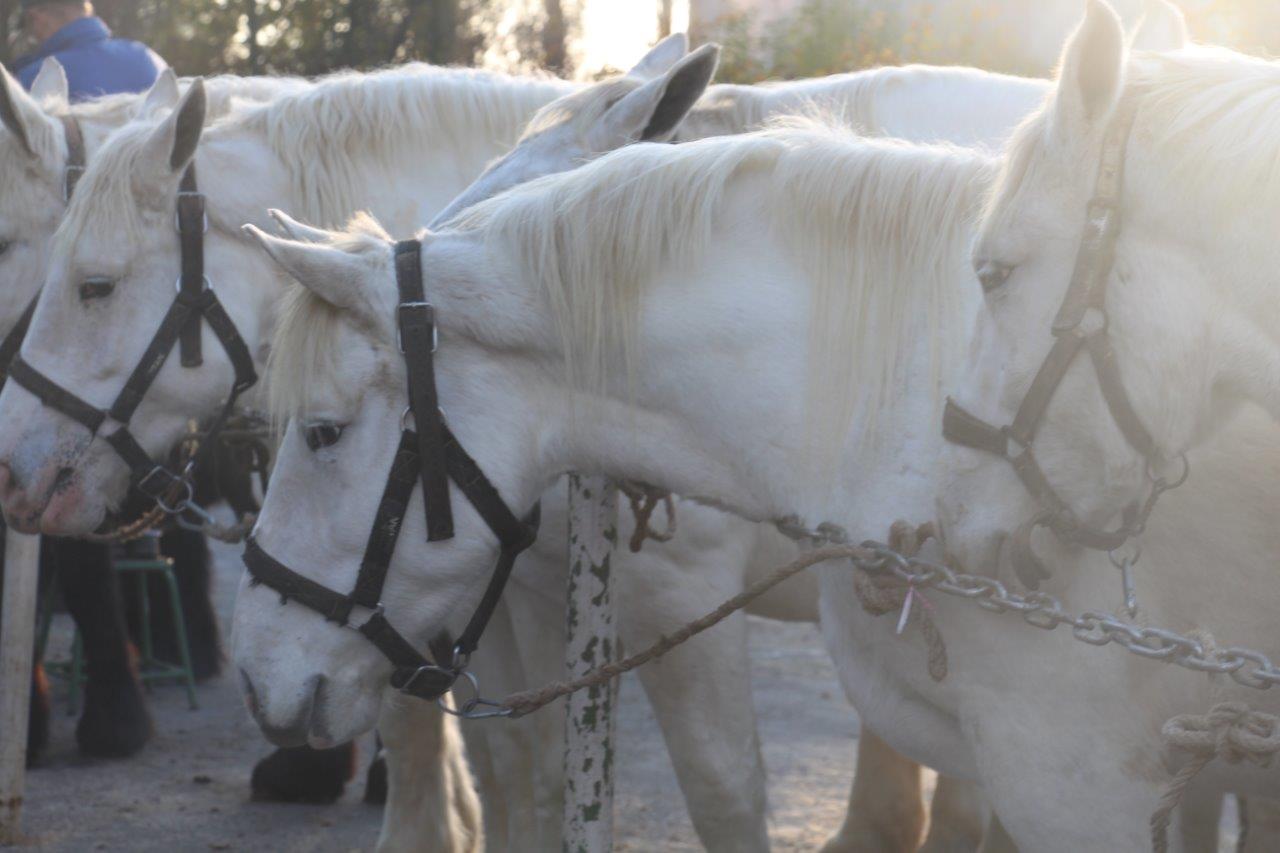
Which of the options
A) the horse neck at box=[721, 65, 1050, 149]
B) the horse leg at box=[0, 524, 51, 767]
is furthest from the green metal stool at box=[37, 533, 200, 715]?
the horse neck at box=[721, 65, 1050, 149]

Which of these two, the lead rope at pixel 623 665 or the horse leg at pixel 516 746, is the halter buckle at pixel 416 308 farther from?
the horse leg at pixel 516 746

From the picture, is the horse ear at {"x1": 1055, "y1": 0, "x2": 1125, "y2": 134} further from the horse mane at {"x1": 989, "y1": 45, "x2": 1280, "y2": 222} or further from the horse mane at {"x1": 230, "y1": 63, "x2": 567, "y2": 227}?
the horse mane at {"x1": 230, "y1": 63, "x2": 567, "y2": 227}

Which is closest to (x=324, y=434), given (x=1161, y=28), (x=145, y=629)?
(x=1161, y=28)

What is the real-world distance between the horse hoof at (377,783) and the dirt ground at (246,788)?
37 mm

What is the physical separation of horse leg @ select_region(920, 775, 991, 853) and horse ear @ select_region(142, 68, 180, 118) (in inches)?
116

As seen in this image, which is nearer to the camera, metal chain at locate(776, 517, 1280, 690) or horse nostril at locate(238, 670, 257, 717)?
metal chain at locate(776, 517, 1280, 690)

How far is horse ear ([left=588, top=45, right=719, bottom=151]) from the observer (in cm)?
295

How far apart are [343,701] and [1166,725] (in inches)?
54.1

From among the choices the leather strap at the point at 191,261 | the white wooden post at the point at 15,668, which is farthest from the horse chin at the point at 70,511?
the white wooden post at the point at 15,668

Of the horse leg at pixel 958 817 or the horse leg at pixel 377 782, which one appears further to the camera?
the horse leg at pixel 377 782

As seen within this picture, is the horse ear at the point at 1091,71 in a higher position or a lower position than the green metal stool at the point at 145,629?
higher

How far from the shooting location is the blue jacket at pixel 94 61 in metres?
5.24

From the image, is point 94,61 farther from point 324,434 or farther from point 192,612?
point 324,434

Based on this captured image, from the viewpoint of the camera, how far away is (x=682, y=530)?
125 inches
